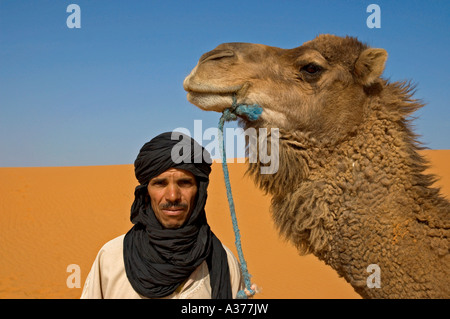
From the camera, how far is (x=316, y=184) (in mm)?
3268

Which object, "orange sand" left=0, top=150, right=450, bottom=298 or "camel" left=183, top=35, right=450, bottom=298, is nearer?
"camel" left=183, top=35, right=450, bottom=298

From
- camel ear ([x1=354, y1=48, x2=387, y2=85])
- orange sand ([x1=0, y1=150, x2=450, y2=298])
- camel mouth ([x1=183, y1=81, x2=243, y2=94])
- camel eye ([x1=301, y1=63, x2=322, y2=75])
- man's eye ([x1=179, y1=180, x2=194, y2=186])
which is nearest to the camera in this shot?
man's eye ([x1=179, y1=180, x2=194, y2=186])

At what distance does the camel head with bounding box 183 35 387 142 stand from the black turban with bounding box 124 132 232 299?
0.50 metres

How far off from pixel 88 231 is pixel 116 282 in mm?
20157

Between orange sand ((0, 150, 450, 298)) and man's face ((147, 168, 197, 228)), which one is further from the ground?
man's face ((147, 168, 197, 228))

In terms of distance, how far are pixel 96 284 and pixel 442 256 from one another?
238 centimetres

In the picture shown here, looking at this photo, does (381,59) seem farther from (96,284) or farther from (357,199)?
(96,284)

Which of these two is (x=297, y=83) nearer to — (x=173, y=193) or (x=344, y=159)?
(x=344, y=159)

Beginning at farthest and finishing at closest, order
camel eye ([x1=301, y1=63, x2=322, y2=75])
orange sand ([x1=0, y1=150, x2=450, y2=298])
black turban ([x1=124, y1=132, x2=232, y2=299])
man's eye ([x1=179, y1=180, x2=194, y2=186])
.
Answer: orange sand ([x1=0, y1=150, x2=450, y2=298]) → camel eye ([x1=301, y1=63, x2=322, y2=75]) → man's eye ([x1=179, y1=180, x2=194, y2=186]) → black turban ([x1=124, y1=132, x2=232, y2=299])

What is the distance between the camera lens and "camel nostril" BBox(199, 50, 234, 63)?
3.34 meters

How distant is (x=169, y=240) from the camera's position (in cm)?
278

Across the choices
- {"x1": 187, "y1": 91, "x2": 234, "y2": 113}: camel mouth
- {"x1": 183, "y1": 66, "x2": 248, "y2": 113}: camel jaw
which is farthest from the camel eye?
{"x1": 187, "y1": 91, "x2": 234, "y2": 113}: camel mouth

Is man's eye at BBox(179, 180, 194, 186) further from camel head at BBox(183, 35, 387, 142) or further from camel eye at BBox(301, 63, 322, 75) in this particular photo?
camel eye at BBox(301, 63, 322, 75)

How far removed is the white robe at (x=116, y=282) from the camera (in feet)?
9.02
